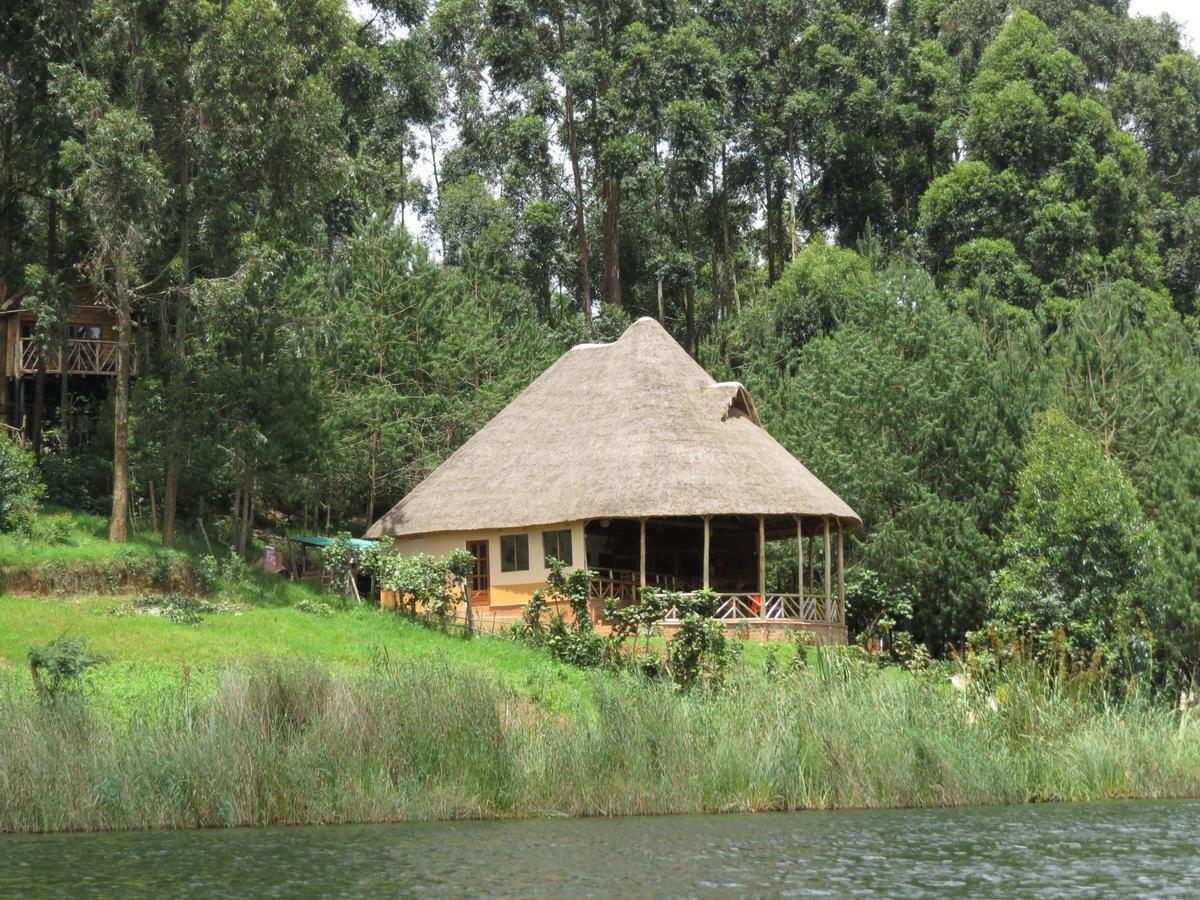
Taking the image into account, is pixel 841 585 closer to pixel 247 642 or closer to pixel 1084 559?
pixel 1084 559

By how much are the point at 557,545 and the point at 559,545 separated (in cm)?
6

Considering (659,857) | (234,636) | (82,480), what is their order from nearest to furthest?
(659,857) → (234,636) → (82,480)

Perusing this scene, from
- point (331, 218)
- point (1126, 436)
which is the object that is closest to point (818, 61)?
point (331, 218)

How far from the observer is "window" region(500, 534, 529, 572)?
30438 mm

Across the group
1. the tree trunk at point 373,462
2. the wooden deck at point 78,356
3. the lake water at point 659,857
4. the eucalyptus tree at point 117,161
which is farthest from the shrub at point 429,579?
the lake water at point 659,857

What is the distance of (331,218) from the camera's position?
42469 mm

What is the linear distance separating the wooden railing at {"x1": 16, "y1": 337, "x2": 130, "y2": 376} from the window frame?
10.8 metres

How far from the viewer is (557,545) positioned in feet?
98.4

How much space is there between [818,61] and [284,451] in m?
26.1

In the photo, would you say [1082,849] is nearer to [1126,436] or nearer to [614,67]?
[1126,436]

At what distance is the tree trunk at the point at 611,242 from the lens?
155ft

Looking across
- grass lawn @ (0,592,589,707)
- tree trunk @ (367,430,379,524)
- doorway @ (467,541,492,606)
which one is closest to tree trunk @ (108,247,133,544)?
grass lawn @ (0,592,589,707)

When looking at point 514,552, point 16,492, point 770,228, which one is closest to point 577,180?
point 770,228

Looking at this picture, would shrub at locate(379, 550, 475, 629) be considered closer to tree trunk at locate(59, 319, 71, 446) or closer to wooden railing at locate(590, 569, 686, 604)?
wooden railing at locate(590, 569, 686, 604)
